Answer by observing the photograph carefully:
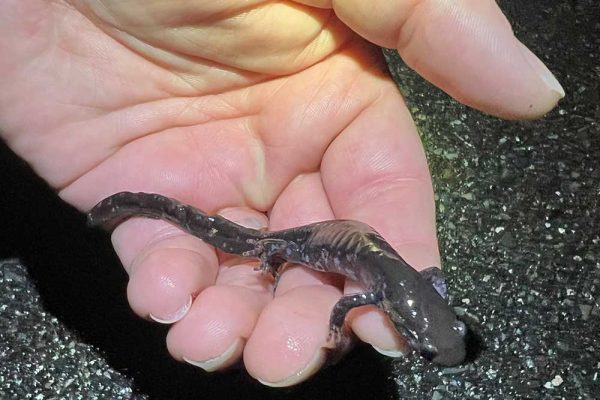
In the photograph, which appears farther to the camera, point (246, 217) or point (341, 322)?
point (246, 217)

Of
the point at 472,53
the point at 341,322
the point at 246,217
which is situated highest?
the point at 472,53

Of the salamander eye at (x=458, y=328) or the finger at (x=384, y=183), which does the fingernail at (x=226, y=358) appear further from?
the salamander eye at (x=458, y=328)

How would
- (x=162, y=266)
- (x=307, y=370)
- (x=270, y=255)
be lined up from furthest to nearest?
(x=270, y=255) < (x=162, y=266) < (x=307, y=370)

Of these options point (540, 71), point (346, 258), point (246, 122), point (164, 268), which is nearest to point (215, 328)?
point (164, 268)

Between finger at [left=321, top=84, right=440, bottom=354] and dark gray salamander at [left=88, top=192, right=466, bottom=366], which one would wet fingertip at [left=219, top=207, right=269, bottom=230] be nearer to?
dark gray salamander at [left=88, top=192, right=466, bottom=366]

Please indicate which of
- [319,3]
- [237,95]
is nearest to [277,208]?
[237,95]

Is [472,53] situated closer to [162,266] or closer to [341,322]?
[341,322]
